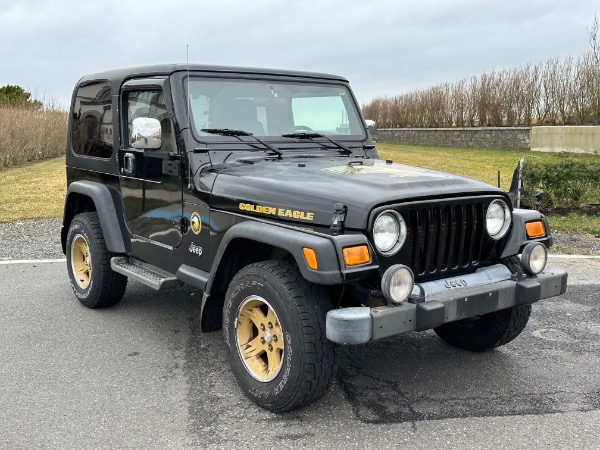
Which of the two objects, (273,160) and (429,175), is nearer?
(429,175)

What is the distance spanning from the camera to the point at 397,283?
338cm

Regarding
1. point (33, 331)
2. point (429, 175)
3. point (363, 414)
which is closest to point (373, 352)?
point (363, 414)

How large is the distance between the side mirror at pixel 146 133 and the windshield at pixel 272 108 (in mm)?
264

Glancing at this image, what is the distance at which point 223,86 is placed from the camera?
187 inches

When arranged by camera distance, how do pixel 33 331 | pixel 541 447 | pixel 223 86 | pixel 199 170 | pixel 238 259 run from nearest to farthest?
1. pixel 541 447
2. pixel 238 259
3. pixel 199 170
4. pixel 223 86
5. pixel 33 331

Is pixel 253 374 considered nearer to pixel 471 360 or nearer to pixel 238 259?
pixel 238 259

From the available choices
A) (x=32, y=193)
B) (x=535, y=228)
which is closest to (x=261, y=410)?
(x=535, y=228)

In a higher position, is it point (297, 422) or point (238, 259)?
point (238, 259)

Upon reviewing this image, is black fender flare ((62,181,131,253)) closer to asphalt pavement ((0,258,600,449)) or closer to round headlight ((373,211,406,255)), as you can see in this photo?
asphalt pavement ((0,258,600,449))

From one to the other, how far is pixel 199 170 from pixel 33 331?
2025 mm

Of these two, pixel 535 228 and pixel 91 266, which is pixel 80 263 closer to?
pixel 91 266

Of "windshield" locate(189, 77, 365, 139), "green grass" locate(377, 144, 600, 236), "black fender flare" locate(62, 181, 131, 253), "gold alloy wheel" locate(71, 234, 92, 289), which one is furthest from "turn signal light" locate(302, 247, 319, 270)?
"green grass" locate(377, 144, 600, 236)

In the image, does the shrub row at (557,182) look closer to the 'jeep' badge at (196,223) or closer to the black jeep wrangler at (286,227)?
the black jeep wrangler at (286,227)

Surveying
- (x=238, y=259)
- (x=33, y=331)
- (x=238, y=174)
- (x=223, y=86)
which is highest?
(x=223, y=86)
